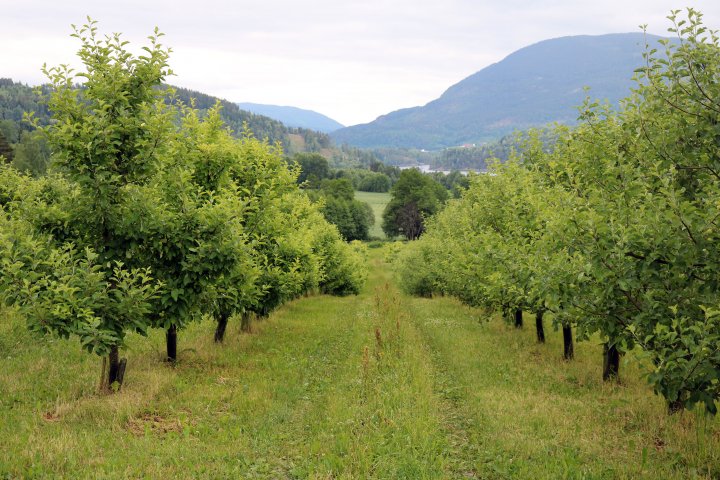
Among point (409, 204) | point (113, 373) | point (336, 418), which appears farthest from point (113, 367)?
point (409, 204)

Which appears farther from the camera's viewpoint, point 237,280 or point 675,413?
point 237,280

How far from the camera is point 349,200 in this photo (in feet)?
426

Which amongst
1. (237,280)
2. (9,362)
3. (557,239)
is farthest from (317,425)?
(9,362)

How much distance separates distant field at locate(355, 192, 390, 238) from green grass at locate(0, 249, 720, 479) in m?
118

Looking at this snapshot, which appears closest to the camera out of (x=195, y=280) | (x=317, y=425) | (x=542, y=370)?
(x=317, y=425)

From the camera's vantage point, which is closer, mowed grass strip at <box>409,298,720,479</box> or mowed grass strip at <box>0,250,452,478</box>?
mowed grass strip at <box>0,250,452,478</box>

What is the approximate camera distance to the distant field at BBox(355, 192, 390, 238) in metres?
140

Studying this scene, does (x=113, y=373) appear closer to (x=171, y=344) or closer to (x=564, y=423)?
(x=171, y=344)

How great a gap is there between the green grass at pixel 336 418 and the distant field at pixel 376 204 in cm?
11805

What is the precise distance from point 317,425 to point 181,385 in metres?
4.46

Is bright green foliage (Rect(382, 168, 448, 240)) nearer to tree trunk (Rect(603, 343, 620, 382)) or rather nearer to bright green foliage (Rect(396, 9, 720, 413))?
tree trunk (Rect(603, 343, 620, 382))

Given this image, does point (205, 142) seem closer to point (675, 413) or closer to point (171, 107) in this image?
point (171, 107)

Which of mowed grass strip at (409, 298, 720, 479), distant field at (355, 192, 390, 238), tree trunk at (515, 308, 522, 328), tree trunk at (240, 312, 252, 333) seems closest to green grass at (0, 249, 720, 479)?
mowed grass strip at (409, 298, 720, 479)

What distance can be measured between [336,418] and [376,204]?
163 m
